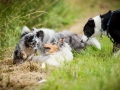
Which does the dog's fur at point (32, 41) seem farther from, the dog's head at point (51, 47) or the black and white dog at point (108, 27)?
the black and white dog at point (108, 27)

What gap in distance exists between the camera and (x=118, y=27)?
283 inches

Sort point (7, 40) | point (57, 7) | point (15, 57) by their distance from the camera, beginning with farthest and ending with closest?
point (57, 7), point (7, 40), point (15, 57)

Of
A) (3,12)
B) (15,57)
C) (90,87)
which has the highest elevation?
(3,12)

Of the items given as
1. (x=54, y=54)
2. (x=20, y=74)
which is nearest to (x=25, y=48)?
(x=54, y=54)

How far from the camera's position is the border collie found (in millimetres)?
6805

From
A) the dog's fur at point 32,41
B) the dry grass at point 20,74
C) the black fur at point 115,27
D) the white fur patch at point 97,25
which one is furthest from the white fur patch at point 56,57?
the black fur at point 115,27

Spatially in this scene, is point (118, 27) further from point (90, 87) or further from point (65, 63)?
point (90, 87)

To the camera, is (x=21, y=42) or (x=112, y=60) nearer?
(x=112, y=60)


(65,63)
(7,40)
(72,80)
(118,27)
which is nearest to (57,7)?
(7,40)

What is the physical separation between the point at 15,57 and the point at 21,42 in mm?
345

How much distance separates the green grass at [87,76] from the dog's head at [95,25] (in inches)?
50.0

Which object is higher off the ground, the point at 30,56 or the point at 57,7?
the point at 57,7

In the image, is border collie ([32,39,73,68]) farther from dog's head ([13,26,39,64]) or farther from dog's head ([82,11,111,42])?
dog's head ([82,11,111,42])

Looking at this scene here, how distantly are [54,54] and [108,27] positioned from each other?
1.41 metres
